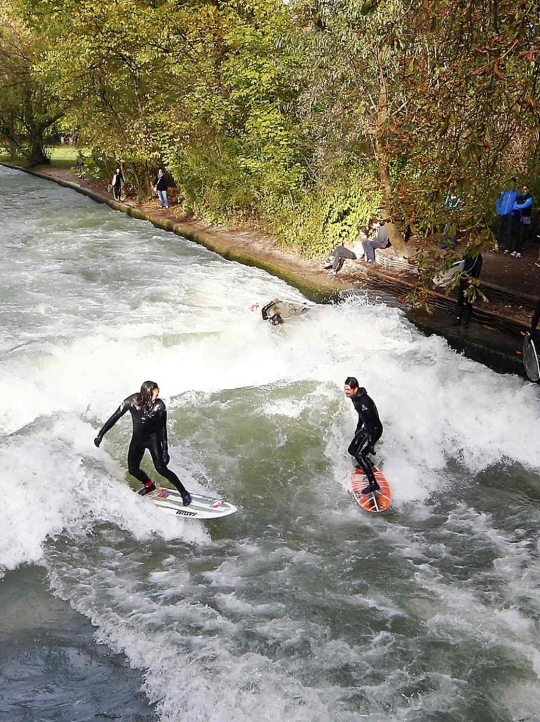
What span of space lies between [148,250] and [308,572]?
14228 mm

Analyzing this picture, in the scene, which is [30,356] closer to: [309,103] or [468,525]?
[468,525]

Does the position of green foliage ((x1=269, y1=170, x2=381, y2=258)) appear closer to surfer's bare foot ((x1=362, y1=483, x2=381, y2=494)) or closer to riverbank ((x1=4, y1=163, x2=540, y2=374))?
riverbank ((x1=4, y1=163, x2=540, y2=374))

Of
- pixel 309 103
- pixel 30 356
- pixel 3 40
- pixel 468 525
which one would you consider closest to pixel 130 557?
pixel 468 525

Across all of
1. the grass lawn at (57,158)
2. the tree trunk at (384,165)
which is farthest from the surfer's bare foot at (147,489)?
the grass lawn at (57,158)

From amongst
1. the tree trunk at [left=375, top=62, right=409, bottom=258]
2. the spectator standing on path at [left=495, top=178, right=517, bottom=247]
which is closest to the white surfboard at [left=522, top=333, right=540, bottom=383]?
the tree trunk at [left=375, top=62, right=409, bottom=258]

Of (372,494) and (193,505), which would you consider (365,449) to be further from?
(193,505)

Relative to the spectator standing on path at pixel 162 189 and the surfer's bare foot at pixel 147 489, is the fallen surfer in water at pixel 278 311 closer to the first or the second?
the surfer's bare foot at pixel 147 489

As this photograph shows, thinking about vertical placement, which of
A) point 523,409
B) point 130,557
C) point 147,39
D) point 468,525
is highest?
point 147,39

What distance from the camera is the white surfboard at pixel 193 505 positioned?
24.1 ft

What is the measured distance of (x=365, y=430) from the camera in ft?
25.9

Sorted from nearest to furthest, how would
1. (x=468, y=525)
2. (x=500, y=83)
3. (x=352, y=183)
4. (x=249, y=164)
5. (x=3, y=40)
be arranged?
1. (x=500, y=83)
2. (x=468, y=525)
3. (x=352, y=183)
4. (x=249, y=164)
5. (x=3, y=40)

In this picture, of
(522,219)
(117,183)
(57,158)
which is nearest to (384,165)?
(522,219)

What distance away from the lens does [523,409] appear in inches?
379

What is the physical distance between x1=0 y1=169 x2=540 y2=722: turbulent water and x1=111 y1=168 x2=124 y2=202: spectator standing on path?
1402cm
